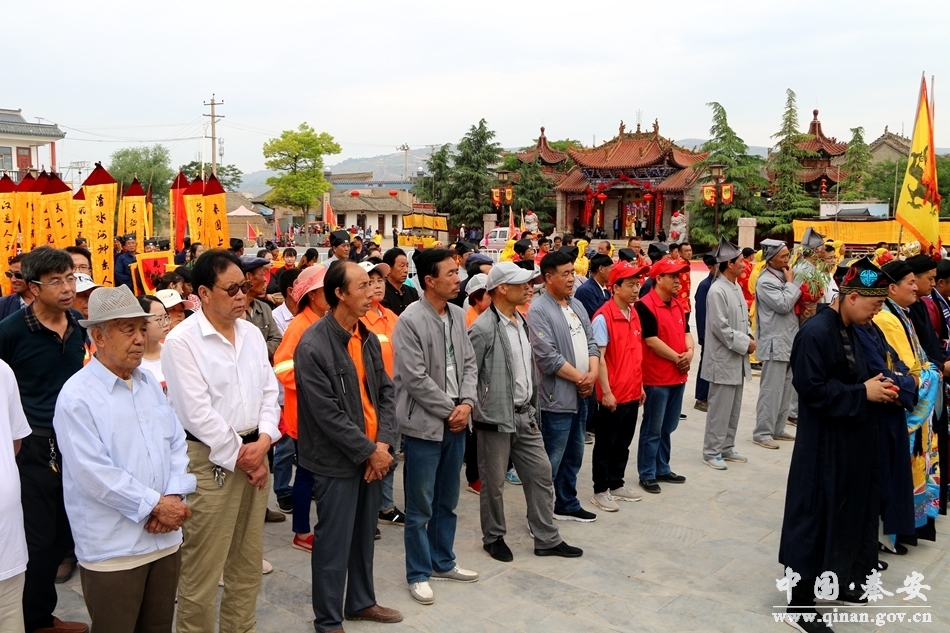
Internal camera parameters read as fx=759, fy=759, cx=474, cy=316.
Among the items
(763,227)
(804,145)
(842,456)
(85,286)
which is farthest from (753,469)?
(804,145)

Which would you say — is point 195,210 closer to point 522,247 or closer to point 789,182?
point 522,247

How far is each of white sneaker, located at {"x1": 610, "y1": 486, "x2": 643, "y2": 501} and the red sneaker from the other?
2.28 metres

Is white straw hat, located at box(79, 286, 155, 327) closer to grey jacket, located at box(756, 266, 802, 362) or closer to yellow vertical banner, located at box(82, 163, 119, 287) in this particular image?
grey jacket, located at box(756, 266, 802, 362)

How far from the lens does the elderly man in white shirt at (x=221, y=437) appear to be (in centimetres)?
320

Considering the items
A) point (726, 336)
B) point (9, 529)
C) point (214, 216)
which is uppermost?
point (214, 216)

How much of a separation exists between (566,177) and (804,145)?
1155 centimetres

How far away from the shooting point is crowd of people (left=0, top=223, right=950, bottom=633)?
9.00ft

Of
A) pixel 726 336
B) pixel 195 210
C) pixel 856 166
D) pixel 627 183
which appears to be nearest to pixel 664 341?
pixel 726 336

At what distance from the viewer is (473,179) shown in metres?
41.5

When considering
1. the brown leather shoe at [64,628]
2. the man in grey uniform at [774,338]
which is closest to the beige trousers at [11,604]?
the brown leather shoe at [64,628]

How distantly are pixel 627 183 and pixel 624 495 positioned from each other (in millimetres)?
33873

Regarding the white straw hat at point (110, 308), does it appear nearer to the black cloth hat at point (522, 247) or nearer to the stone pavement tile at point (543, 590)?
the stone pavement tile at point (543, 590)

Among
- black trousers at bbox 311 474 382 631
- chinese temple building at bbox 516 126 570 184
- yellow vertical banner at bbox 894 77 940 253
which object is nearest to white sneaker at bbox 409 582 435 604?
black trousers at bbox 311 474 382 631

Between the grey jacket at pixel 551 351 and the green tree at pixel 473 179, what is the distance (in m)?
36.5
